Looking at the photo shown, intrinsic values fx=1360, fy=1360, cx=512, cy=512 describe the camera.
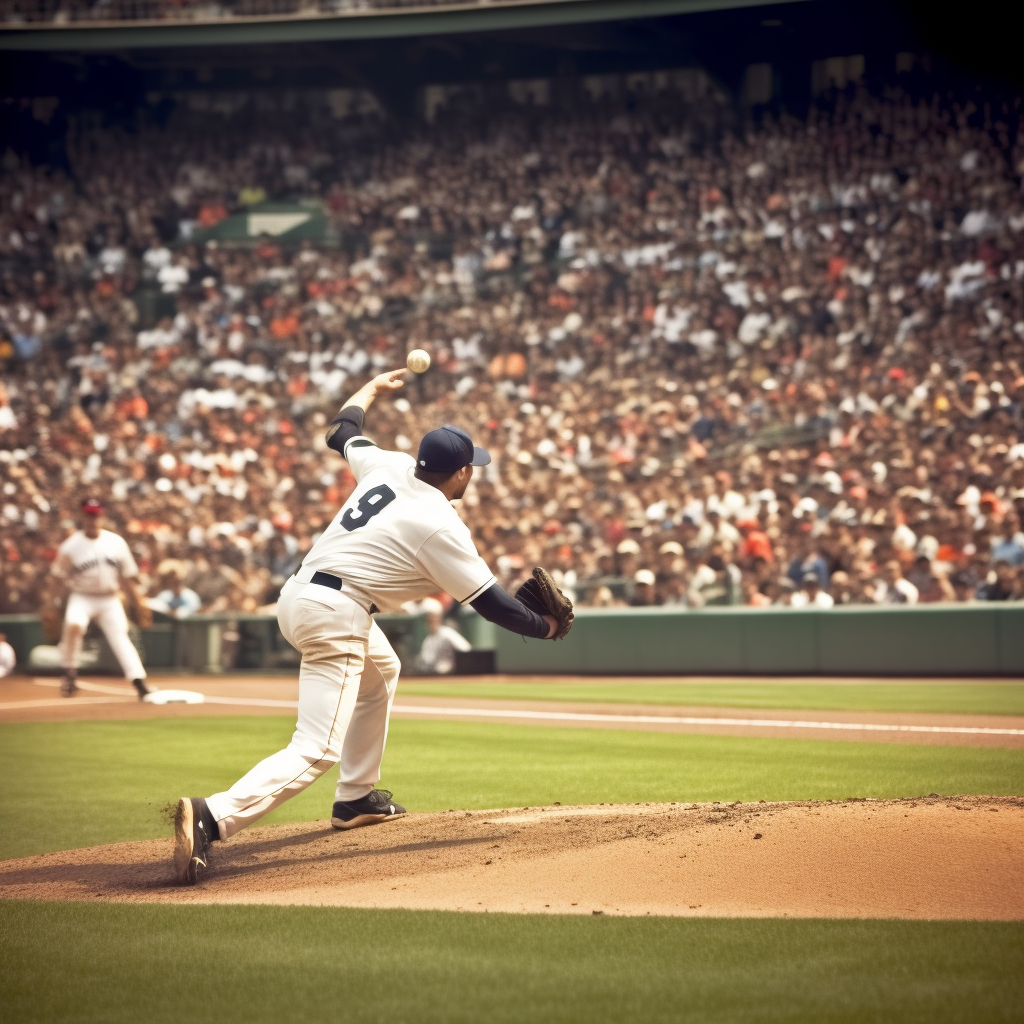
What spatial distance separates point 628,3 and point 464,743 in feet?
60.1

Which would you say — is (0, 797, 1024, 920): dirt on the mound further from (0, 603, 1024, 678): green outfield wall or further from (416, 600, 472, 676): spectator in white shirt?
(416, 600, 472, 676): spectator in white shirt

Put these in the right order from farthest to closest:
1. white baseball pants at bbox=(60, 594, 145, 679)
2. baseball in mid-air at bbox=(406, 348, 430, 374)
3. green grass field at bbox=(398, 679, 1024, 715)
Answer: white baseball pants at bbox=(60, 594, 145, 679) → green grass field at bbox=(398, 679, 1024, 715) → baseball in mid-air at bbox=(406, 348, 430, 374)

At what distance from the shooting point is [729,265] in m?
22.8

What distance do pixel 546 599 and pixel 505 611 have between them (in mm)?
266

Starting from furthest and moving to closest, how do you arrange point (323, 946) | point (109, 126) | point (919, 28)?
point (109, 126)
point (919, 28)
point (323, 946)

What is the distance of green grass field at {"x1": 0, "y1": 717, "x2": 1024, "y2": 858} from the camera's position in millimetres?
7641

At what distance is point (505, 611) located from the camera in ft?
18.6

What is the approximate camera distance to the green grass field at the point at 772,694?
489 inches

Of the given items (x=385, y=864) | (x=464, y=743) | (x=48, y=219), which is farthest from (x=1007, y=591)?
(x=48, y=219)

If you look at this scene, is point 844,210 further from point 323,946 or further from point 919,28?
point 323,946

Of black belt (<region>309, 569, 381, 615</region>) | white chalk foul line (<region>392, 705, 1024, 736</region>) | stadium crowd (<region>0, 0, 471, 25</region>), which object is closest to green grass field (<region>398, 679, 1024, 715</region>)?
white chalk foul line (<region>392, 705, 1024, 736</region>)

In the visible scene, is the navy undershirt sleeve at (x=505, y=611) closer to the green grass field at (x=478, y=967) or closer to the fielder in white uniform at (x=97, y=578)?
the green grass field at (x=478, y=967)

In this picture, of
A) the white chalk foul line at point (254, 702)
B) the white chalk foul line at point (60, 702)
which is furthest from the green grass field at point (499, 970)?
the white chalk foul line at point (60, 702)

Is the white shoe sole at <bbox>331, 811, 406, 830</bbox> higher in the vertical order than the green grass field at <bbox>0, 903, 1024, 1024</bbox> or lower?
lower
